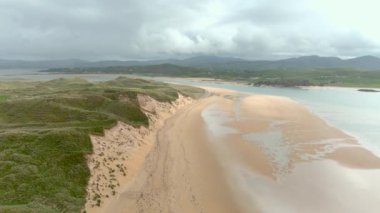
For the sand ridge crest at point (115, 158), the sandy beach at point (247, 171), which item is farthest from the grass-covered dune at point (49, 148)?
the sandy beach at point (247, 171)

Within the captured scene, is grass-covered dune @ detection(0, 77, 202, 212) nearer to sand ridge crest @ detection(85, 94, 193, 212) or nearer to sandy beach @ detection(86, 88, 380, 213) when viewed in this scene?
sand ridge crest @ detection(85, 94, 193, 212)

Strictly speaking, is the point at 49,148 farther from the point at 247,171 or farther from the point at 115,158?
the point at 247,171

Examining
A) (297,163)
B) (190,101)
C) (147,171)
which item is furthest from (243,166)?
(190,101)

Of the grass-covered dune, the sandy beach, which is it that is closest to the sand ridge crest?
the sandy beach

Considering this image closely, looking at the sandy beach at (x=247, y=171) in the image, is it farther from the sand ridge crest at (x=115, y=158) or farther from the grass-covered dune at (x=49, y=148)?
the grass-covered dune at (x=49, y=148)

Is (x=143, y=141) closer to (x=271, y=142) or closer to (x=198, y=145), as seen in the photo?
(x=198, y=145)
